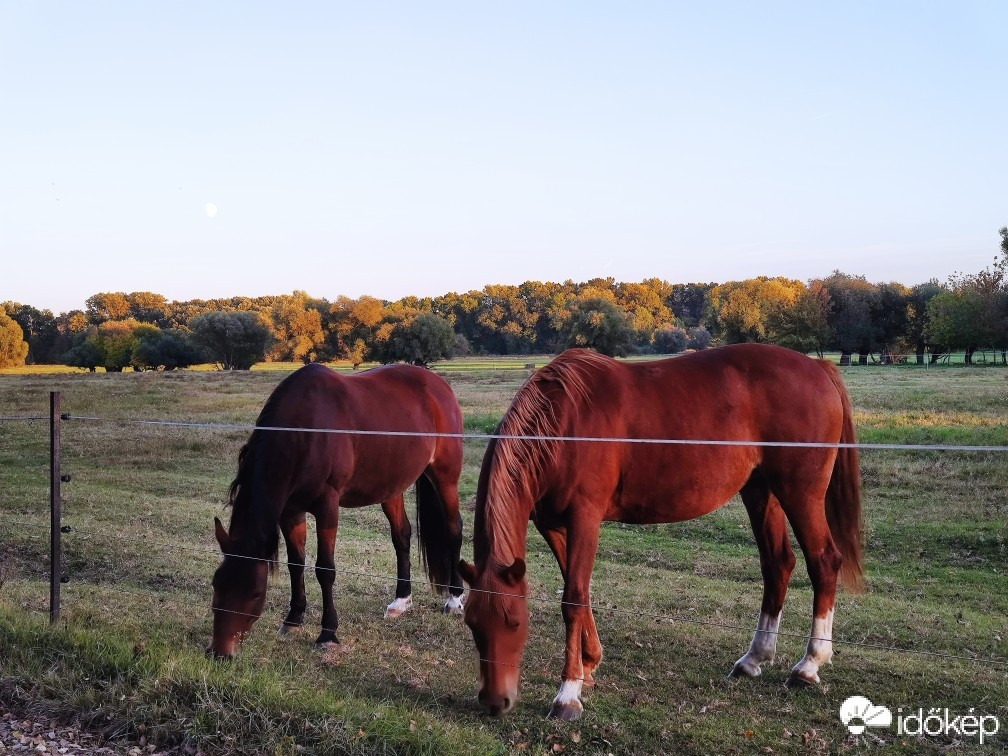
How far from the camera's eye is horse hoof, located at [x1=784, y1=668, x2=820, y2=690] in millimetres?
4738

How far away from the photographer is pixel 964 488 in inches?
474

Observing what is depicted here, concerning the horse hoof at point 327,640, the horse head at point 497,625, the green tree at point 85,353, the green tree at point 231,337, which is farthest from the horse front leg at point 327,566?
the green tree at point 85,353

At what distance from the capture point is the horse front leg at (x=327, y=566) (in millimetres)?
5648

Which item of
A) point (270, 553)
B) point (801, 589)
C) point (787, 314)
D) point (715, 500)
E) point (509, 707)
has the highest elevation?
point (787, 314)

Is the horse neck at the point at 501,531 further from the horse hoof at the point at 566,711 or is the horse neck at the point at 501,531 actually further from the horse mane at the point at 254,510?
the horse mane at the point at 254,510

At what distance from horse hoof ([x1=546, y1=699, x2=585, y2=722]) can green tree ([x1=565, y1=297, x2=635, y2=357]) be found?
43355mm

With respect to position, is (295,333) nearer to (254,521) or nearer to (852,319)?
(852,319)

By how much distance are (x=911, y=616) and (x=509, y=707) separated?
4.35 metres

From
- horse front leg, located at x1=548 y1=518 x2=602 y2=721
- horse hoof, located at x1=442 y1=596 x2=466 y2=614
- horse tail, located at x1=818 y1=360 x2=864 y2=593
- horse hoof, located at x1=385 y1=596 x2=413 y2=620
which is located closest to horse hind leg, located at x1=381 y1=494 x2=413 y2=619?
horse hoof, located at x1=385 y1=596 x2=413 y2=620

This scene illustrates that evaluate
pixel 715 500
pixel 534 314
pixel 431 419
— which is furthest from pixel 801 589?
pixel 534 314

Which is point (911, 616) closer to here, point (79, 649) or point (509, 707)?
point (509, 707)

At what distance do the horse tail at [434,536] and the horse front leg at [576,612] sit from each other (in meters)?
2.49

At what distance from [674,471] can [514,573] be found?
138cm

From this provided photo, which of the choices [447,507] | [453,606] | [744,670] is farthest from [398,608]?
[744,670]
